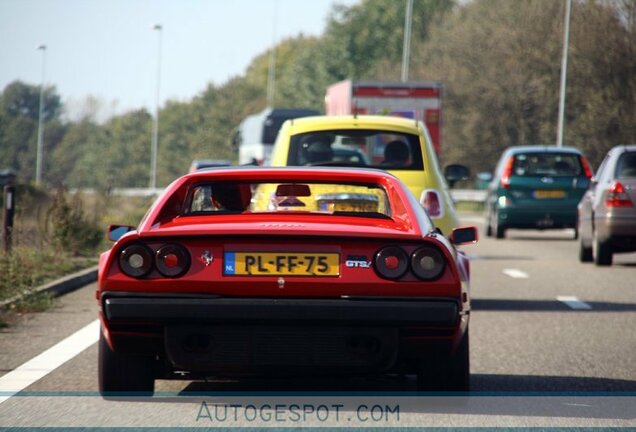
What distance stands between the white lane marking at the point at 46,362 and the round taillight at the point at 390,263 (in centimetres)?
212

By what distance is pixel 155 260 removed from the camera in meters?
6.78

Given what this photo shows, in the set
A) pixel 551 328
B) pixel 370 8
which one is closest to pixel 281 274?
pixel 551 328

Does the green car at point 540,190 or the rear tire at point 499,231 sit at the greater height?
Result: the green car at point 540,190

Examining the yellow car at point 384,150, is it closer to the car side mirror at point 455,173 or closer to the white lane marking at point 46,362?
the car side mirror at point 455,173

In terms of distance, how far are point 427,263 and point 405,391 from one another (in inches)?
50.1

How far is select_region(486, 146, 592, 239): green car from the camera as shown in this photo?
2600 centimetres

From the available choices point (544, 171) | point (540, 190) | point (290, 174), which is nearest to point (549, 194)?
point (540, 190)

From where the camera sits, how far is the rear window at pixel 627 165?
1861cm

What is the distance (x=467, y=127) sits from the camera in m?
63.3

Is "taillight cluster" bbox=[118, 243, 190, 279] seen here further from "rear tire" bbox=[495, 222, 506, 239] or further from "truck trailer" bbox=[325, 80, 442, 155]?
"truck trailer" bbox=[325, 80, 442, 155]

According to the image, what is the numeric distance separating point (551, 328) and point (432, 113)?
2272 cm

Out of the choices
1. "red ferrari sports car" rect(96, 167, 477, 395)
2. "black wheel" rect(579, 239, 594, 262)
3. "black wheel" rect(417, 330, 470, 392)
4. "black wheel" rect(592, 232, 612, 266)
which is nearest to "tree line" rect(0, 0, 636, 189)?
"black wheel" rect(579, 239, 594, 262)

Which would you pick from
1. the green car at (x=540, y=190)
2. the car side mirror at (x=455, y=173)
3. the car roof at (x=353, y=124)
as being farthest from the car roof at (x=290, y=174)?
the green car at (x=540, y=190)

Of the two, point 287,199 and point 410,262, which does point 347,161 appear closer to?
point 287,199
